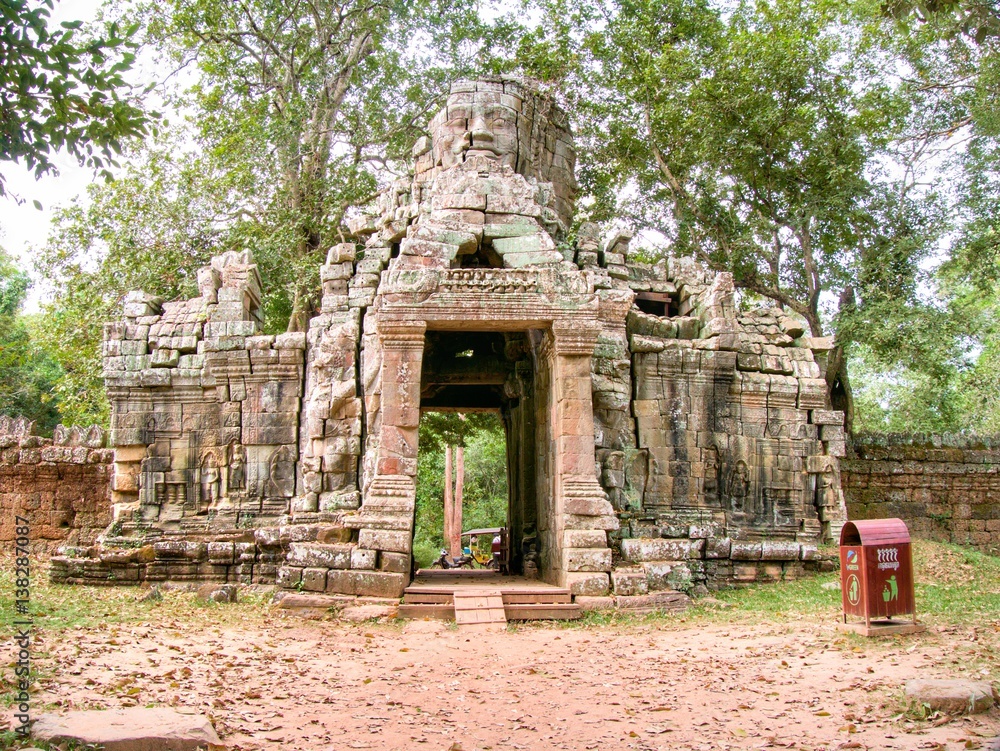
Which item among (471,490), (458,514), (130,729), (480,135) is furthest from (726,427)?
(471,490)

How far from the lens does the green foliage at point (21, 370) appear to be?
23.6 m

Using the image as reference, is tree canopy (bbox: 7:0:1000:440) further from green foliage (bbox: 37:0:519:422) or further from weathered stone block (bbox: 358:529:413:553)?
weathered stone block (bbox: 358:529:413:553)

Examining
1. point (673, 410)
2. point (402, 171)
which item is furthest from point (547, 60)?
point (673, 410)

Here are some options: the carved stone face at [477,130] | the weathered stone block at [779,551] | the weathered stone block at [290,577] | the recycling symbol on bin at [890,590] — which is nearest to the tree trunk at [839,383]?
the weathered stone block at [779,551]

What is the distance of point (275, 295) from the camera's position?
19.5 meters

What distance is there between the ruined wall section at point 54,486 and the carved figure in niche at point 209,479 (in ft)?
7.33

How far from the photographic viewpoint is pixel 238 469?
1328 cm

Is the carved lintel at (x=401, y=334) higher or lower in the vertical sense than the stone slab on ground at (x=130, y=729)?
higher

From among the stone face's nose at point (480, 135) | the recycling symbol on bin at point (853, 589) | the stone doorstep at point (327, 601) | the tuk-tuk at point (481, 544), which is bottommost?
the tuk-tuk at point (481, 544)

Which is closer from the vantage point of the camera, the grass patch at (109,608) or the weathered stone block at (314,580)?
the grass patch at (109,608)

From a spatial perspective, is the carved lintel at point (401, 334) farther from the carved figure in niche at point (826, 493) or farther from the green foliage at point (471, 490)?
the green foliage at point (471, 490)

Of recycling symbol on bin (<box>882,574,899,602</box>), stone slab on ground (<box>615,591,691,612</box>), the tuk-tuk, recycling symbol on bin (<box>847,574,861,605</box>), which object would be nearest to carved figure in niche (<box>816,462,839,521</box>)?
stone slab on ground (<box>615,591,691,612</box>)

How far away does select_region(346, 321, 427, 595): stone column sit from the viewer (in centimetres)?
1011

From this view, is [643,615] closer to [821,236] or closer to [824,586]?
[824,586]
